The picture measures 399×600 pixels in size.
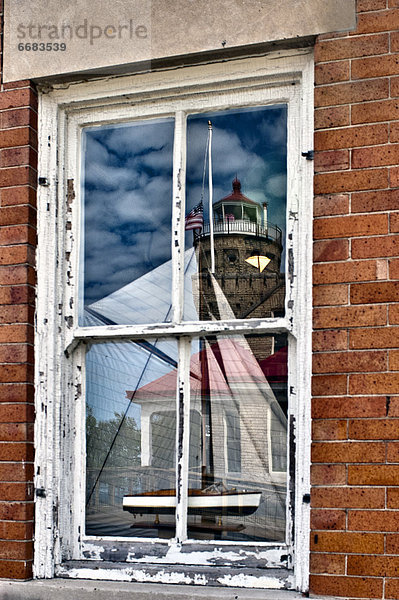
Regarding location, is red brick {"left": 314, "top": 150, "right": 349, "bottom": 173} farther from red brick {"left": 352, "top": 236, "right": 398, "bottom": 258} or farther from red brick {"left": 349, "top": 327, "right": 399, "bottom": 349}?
red brick {"left": 349, "top": 327, "right": 399, "bottom": 349}

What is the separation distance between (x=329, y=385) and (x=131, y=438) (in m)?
0.98

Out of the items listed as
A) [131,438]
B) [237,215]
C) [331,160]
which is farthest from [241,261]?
[131,438]

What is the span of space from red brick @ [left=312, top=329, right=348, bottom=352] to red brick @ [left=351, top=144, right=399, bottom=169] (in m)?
0.66

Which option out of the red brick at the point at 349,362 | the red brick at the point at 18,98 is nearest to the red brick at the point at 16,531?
Answer: the red brick at the point at 349,362

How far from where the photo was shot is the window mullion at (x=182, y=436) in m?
3.05

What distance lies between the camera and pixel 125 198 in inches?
132

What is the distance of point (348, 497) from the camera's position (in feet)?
8.71

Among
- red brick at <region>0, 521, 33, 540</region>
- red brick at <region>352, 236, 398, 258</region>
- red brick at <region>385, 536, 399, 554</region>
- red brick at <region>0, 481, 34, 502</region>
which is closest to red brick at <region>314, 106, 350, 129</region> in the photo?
red brick at <region>352, 236, 398, 258</region>

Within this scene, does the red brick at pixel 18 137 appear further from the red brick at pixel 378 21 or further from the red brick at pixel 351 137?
the red brick at pixel 378 21

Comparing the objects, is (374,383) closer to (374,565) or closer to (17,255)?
(374,565)

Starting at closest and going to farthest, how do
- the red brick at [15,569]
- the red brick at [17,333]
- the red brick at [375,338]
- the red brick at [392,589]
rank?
the red brick at [392,589]
the red brick at [375,338]
the red brick at [15,569]
the red brick at [17,333]

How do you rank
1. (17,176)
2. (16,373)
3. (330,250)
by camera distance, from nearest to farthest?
(330,250) → (16,373) → (17,176)

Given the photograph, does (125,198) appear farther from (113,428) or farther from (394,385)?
(394,385)

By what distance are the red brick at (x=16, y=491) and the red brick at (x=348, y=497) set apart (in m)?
1.22
